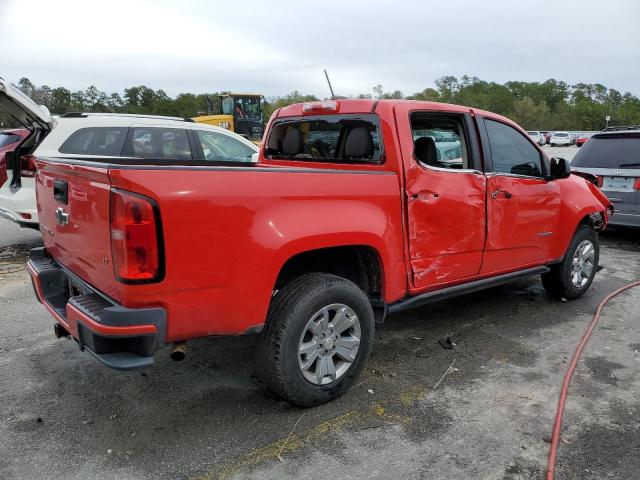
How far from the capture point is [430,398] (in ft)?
11.1

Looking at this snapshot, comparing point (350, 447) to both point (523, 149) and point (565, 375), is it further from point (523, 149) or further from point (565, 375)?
point (523, 149)

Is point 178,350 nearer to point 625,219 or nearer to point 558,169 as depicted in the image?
point 558,169

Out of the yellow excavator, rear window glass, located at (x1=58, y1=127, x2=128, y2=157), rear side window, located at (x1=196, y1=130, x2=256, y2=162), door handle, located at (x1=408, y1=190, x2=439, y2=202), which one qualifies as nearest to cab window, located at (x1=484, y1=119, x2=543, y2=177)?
door handle, located at (x1=408, y1=190, x2=439, y2=202)

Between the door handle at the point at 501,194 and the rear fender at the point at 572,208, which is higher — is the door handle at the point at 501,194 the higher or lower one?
the higher one

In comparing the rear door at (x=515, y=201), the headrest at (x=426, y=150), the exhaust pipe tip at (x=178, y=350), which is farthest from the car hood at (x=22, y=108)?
the rear door at (x=515, y=201)

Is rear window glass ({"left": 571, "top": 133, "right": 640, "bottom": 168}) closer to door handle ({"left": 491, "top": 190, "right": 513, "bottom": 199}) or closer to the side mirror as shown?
the side mirror

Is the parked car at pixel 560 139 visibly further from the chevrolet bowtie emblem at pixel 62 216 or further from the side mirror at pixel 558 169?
the chevrolet bowtie emblem at pixel 62 216

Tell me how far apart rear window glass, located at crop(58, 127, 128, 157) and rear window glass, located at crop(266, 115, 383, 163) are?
3.15m

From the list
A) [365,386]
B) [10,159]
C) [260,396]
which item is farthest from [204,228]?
[10,159]

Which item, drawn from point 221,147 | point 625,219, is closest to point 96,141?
point 221,147

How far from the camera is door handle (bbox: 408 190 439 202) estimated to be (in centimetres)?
358

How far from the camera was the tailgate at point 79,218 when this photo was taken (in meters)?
2.61

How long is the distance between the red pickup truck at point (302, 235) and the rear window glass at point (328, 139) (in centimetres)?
1

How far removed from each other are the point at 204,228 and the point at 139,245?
32cm
